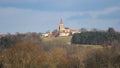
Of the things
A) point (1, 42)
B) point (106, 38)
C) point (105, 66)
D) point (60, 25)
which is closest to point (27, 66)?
point (105, 66)

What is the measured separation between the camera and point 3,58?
3431cm

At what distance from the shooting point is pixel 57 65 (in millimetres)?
37031

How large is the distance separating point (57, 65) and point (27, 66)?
5.55 metres

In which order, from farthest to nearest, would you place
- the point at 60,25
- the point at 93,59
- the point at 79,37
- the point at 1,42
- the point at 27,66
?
the point at 60,25, the point at 79,37, the point at 1,42, the point at 93,59, the point at 27,66

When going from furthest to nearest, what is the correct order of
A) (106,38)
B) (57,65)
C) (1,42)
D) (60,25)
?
(60,25)
(106,38)
(1,42)
(57,65)

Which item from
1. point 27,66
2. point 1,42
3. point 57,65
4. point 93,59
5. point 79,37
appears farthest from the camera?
point 79,37

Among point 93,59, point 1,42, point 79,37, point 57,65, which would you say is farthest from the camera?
point 79,37

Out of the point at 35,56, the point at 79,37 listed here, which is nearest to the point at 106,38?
the point at 79,37

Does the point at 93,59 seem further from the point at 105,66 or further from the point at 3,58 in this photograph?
the point at 3,58

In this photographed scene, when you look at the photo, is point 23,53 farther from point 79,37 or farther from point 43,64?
point 79,37

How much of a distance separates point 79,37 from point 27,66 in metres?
71.6

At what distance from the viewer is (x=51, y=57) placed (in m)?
39.4

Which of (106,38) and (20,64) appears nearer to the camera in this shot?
(20,64)

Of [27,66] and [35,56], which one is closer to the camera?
[27,66]
